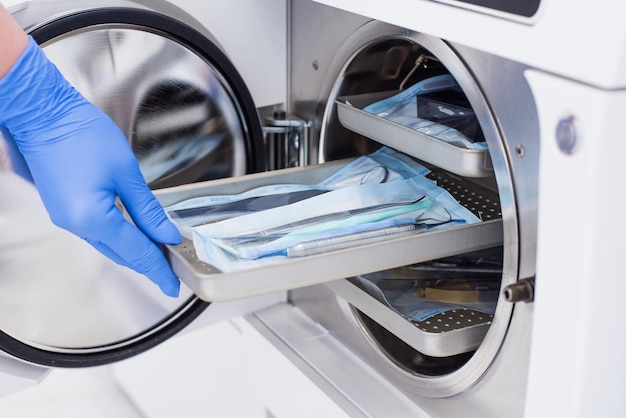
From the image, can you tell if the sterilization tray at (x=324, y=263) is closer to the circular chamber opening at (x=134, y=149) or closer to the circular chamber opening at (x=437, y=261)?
the circular chamber opening at (x=437, y=261)

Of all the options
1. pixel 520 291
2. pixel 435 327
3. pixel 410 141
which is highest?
pixel 410 141

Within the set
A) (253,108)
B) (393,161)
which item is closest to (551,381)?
(393,161)

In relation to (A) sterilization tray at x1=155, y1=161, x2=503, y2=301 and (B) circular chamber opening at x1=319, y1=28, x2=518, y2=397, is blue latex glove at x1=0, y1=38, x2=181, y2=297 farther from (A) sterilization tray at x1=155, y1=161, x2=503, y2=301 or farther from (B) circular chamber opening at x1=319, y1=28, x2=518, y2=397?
(B) circular chamber opening at x1=319, y1=28, x2=518, y2=397

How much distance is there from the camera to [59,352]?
1.02m

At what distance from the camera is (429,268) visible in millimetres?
1071

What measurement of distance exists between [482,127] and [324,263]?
8.9 inches

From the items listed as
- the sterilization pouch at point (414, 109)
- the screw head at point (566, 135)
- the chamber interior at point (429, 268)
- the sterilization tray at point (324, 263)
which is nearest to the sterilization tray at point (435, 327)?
the chamber interior at point (429, 268)

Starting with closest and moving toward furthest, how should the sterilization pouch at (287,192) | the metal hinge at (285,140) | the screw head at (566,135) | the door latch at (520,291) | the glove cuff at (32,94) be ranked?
1. the screw head at (566,135)
2. the door latch at (520,291)
3. the glove cuff at (32,94)
4. the sterilization pouch at (287,192)
5. the metal hinge at (285,140)

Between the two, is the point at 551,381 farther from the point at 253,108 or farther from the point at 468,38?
the point at 253,108

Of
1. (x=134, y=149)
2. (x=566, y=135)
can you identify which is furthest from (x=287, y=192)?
(x=566, y=135)

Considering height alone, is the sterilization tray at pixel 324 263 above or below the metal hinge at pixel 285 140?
below

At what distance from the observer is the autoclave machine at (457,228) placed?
1.93 feet

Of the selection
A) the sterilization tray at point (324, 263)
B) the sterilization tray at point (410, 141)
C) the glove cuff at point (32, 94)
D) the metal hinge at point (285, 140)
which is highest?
the glove cuff at point (32, 94)

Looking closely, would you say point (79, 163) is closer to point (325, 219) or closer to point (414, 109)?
point (325, 219)
